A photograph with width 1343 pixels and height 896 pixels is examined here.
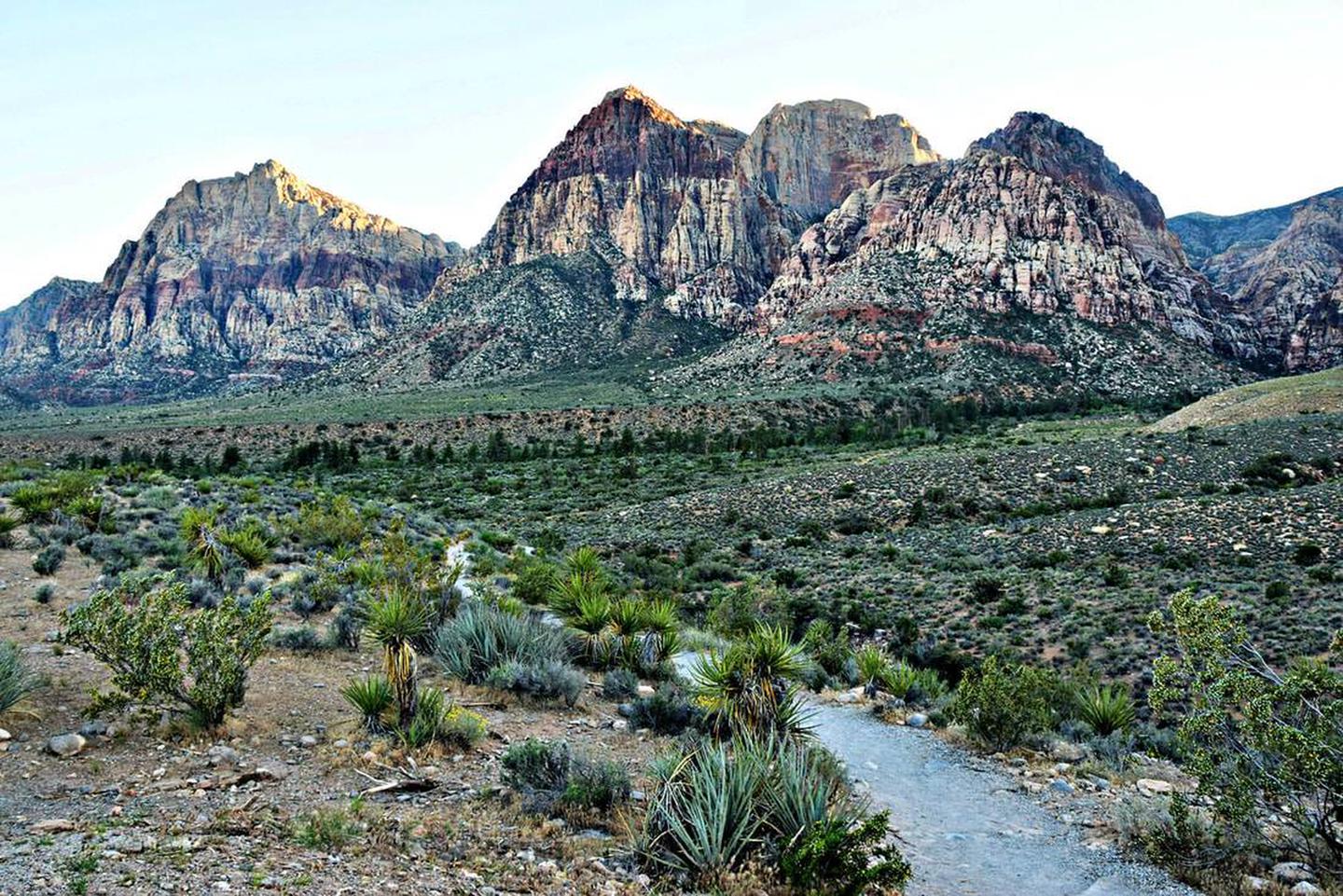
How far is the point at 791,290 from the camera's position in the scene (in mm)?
115812

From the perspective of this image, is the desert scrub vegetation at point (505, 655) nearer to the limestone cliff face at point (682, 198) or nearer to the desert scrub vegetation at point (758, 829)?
the desert scrub vegetation at point (758, 829)

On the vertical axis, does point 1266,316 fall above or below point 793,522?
above

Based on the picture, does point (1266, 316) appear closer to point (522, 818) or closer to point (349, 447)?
point (349, 447)

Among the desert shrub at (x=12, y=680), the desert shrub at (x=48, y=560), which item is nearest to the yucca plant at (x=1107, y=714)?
the desert shrub at (x=12, y=680)

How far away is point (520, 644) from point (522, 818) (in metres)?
4.53

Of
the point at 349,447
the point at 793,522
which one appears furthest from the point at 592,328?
the point at 793,522

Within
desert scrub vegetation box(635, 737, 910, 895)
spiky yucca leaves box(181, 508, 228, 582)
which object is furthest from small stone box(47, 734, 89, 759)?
spiky yucca leaves box(181, 508, 228, 582)

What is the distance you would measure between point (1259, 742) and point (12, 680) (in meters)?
10.8

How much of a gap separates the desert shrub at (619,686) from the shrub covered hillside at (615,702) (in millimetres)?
45

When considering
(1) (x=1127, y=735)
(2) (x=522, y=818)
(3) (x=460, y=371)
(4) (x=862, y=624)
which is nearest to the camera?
(2) (x=522, y=818)

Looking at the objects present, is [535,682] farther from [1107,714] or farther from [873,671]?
[1107,714]

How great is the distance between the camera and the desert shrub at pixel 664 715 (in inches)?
371

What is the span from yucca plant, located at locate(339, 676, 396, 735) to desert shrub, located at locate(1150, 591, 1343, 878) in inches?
287

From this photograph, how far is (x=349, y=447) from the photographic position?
189ft
